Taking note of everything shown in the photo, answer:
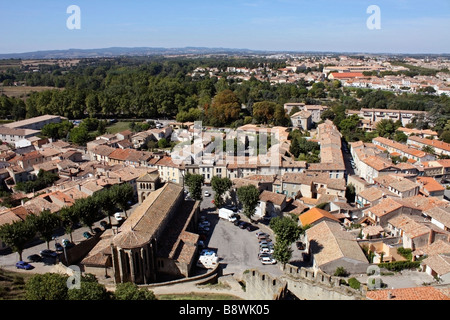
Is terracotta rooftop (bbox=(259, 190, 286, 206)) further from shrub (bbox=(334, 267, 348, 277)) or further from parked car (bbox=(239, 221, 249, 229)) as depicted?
shrub (bbox=(334, 267, 348, 277))

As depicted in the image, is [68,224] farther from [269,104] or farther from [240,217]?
[269,104]

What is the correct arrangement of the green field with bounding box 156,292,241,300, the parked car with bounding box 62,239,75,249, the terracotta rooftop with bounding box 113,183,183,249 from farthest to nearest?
1. the parked car with bounding box 62,239,75,249
2. the terracotta rooftop with bounding box 113,183,183,249
3. the green field with bounding box 156,292,241,300

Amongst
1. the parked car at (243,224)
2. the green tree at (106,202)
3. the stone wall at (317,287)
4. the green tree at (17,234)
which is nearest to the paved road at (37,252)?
the green tree at (17,234)

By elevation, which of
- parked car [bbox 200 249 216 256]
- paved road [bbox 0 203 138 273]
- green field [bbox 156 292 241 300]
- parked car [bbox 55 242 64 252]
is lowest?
green field [bbox 156 292 241 300]

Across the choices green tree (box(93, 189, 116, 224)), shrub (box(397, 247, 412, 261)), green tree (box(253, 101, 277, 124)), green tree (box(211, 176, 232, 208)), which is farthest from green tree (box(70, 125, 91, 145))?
shrub (box(397, 247, 412, 261))

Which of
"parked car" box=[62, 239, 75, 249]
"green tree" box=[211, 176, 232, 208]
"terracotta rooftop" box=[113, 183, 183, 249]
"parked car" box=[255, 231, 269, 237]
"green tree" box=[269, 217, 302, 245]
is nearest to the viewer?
"terracotta rooftop" box=[113, 183, 183, 249]

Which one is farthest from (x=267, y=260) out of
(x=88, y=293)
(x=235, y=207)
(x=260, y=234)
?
(x=88, y=293)

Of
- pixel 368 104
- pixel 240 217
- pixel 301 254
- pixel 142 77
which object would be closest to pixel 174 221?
pixel 240 217
